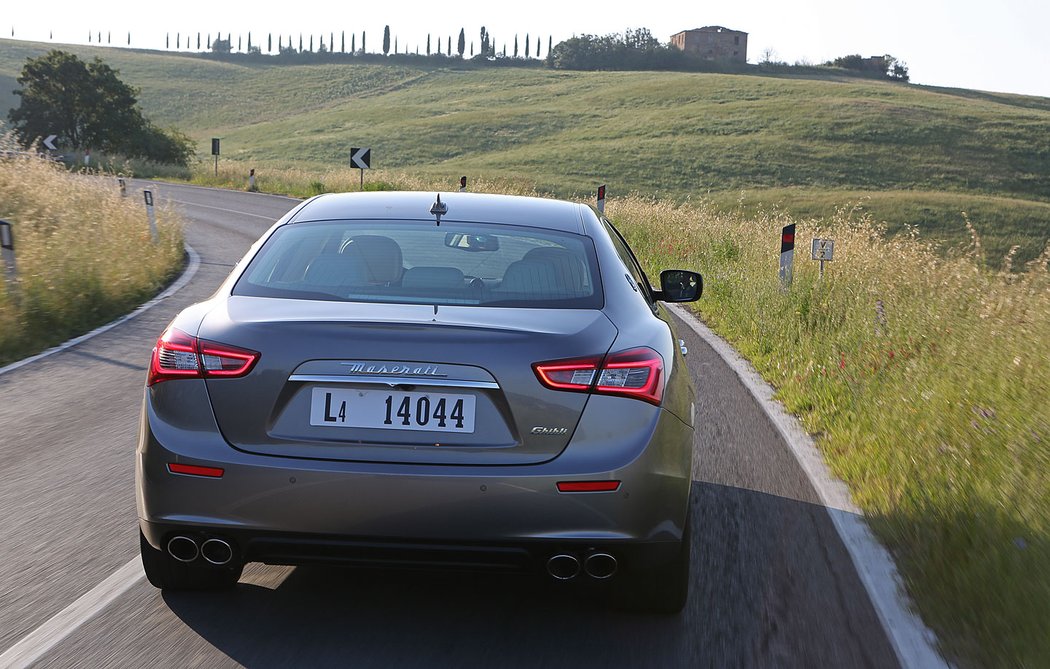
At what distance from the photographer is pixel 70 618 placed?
415 centimetres

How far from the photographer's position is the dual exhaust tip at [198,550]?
12.7 ft

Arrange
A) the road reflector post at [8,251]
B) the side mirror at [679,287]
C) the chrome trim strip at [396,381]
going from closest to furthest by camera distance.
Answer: the chrome trim strip at [396,381], the side mirror at [679,287], the road reflector post at [8,251]

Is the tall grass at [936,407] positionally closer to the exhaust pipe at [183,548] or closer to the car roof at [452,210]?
the car roof at [452,210]

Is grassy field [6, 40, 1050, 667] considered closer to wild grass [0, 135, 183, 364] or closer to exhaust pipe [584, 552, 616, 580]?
exhaust pipe [584, 552, 616, 580]

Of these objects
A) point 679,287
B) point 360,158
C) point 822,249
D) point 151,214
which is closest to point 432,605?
point 679,287

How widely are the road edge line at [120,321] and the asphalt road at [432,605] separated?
3.90 metres

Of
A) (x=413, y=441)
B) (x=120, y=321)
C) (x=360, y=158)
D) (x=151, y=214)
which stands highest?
(x=360, y=158)

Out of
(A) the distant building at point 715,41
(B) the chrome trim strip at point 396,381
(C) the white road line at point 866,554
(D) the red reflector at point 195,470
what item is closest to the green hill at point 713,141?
(C) the white road line at point 866,554

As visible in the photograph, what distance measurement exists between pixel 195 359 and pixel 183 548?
64 centimetres

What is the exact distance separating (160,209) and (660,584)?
65.0 feet

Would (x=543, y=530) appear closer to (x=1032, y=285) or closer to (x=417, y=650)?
(x=417, y=650)

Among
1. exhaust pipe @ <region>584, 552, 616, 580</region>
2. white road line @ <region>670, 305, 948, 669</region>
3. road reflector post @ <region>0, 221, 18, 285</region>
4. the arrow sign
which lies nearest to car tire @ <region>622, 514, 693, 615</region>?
exhaust pipe @ <region>584, 552, 616, 580</region>

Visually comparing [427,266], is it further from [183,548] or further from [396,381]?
[183,548]

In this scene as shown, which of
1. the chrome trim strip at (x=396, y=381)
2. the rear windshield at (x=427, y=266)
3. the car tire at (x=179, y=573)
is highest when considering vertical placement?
the rear windshield at (x=427, y=266)
